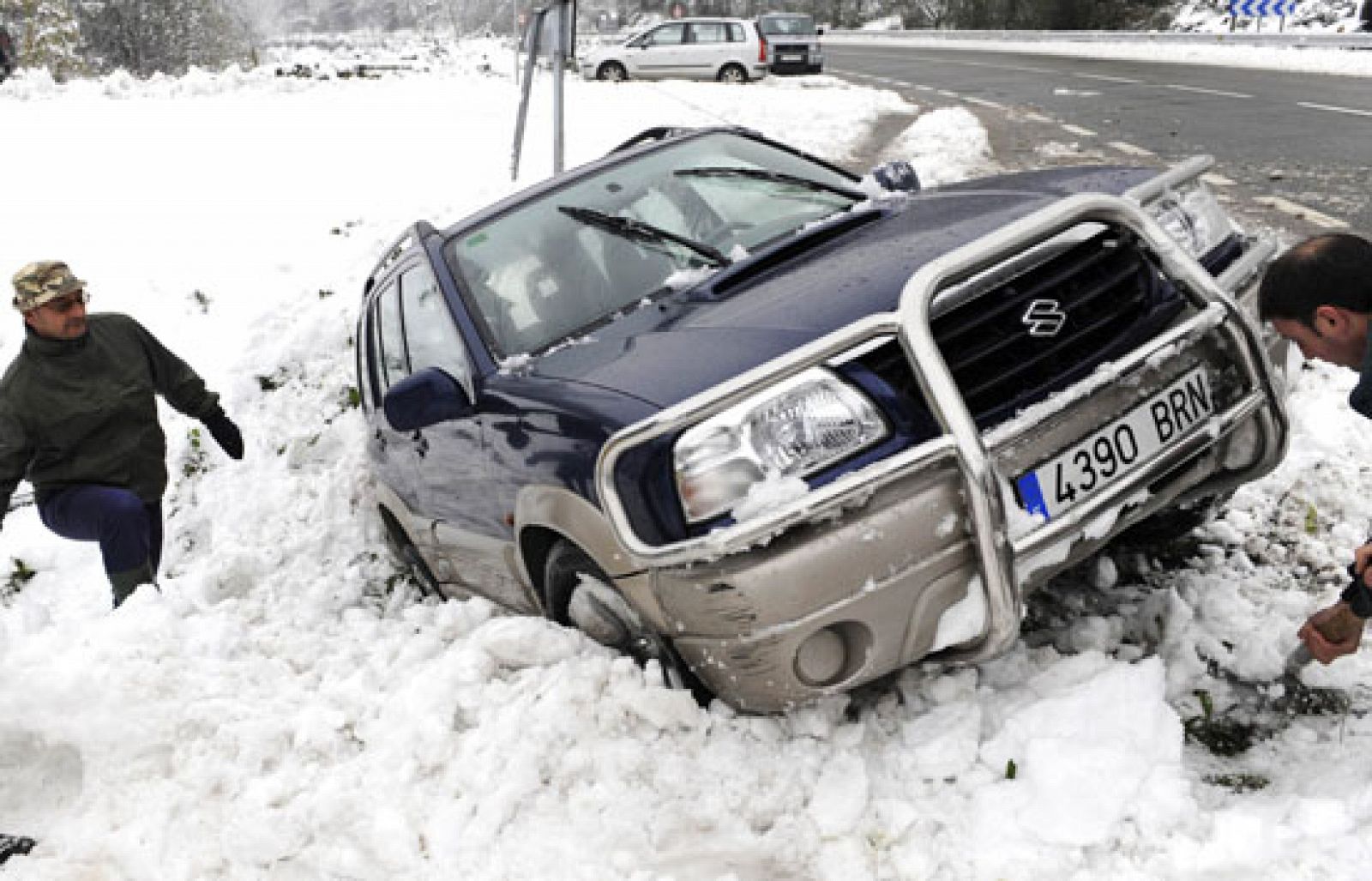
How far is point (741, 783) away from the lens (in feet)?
8.99

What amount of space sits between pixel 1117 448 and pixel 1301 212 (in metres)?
5.72

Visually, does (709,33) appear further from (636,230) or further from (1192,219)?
(1192,219)

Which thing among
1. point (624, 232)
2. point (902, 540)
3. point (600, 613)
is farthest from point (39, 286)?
point (902, 540)

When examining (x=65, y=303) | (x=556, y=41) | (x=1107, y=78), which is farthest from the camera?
(x=1107, y=78)

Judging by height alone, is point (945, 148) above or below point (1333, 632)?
below

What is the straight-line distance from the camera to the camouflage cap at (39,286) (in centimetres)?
427

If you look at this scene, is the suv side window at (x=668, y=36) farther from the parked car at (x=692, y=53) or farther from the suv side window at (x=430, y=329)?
the suv side window at (x=430, y=329)

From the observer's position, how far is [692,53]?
24484 millimetres

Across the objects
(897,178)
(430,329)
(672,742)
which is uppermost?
(897,178)

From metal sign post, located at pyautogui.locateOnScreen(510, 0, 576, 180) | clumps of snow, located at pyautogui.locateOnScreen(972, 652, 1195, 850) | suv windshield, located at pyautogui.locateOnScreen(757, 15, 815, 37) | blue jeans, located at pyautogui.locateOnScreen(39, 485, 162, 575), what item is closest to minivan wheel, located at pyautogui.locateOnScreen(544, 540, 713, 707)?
clumps of snow, located at pyautogui.locateOnScreen(972, 652, 1195, 850)

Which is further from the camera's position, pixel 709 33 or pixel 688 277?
pixel 709 33

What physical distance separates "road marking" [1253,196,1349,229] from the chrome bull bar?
5058mm

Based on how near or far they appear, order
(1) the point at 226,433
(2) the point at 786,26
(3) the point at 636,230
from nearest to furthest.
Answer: (3) the point at 636,230
(1) the point at 226,433
(2) the point at 786,26

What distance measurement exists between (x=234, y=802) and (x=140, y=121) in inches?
574
